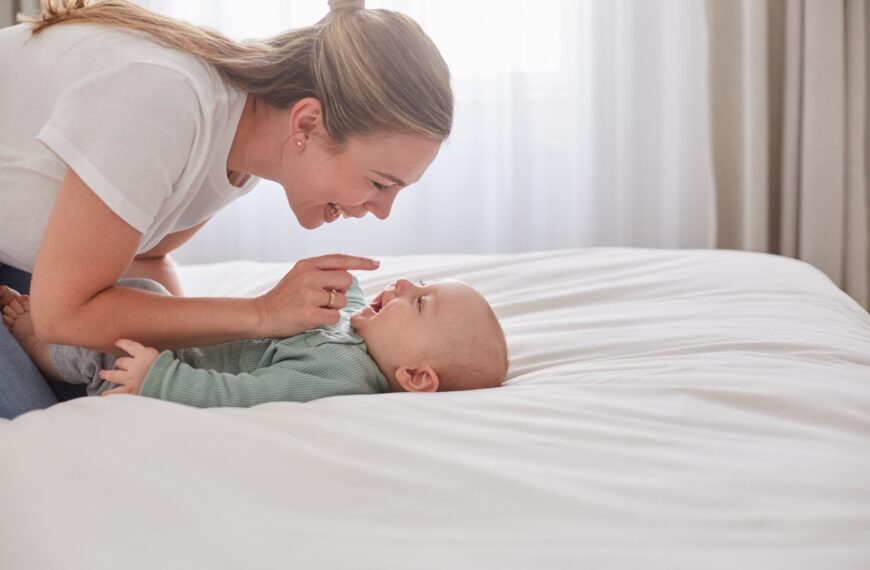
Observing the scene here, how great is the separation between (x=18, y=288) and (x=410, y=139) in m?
0.72

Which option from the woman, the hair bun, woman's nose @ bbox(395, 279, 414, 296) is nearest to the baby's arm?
the woman

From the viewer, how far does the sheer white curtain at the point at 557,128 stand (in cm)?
312

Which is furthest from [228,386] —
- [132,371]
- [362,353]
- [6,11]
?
[6,11]

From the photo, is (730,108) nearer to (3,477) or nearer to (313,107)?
(313,107)

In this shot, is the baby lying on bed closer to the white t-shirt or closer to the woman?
the woman

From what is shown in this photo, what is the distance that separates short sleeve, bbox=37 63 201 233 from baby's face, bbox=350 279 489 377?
1.20 ft

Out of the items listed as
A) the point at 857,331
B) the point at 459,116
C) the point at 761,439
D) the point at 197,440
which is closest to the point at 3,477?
the point at 197,440

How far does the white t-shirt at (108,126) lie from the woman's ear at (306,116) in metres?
0.08

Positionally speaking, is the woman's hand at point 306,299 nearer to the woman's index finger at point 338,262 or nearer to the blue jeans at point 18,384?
the woman's index finger at point 338,262

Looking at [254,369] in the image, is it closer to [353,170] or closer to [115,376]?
[115,376]

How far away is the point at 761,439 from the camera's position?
105 centimetres

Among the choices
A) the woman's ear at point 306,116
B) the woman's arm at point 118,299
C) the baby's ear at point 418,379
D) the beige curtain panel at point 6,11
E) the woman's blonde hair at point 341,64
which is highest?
the beige curtain panel at point 6,11

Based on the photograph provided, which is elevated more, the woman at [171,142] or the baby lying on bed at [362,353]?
the woman at [171,142]

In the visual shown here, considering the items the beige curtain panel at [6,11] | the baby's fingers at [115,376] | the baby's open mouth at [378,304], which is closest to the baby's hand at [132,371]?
the baby's fingers at [115,376]
